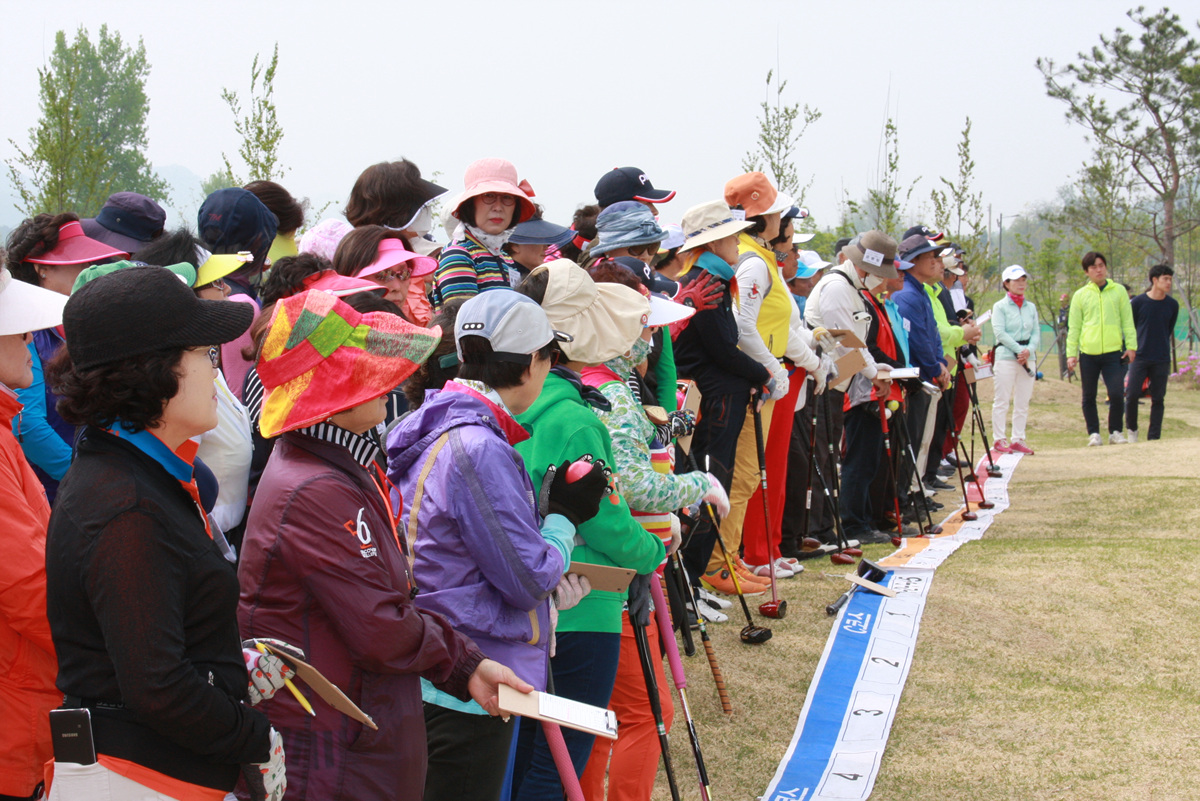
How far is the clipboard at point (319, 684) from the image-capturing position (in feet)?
6.34

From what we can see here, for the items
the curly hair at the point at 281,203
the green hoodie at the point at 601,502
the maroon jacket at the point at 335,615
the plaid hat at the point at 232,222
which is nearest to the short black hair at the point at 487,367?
the green hoodie at the point at 601,502

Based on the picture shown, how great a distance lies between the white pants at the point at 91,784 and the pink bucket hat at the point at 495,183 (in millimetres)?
3255

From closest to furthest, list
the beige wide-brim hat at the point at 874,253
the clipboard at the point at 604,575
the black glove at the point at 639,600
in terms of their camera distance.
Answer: the clipboard at the point at 604,575, the black glove at the point at 639,600, the beige wide-brim hat at the point at 874,253

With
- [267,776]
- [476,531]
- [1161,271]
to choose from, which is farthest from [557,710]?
[1161,271]

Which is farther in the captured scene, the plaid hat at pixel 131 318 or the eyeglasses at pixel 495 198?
the eyeglasses at pixel 495 198

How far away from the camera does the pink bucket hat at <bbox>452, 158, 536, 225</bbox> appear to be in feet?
14.9

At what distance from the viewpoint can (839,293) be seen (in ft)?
24.1

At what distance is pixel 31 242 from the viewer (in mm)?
3693

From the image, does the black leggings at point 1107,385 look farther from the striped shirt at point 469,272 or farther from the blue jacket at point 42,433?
the blue jacket at point 42,433

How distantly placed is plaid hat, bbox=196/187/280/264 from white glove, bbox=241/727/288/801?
8.51ft

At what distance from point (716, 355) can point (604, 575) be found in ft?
10.1

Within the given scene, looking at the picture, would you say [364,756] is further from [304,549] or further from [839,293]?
[839,293]

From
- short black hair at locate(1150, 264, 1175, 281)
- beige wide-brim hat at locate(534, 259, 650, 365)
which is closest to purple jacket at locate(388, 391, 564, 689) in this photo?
beige wide-brim hat at locate(534, 259, 650, 365)

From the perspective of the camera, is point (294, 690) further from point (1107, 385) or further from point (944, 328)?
point (1107, 385)
